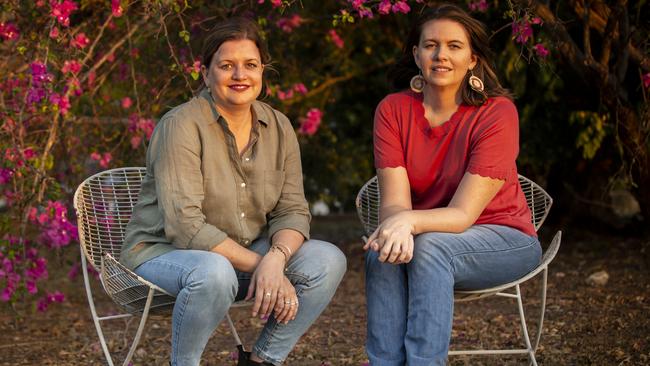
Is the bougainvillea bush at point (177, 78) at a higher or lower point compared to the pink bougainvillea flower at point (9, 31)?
lower

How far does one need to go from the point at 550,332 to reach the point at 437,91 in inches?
62.7

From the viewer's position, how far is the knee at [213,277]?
9.57 ft

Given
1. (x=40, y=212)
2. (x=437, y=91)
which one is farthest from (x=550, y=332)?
(x=40, y=212)

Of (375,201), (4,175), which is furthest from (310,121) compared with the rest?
(375,201)

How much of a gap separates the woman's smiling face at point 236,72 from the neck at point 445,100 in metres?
0.60

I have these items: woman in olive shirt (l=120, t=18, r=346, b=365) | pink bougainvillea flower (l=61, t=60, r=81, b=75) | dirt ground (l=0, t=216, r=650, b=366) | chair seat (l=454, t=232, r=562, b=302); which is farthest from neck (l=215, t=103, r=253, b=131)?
pink bougainvillea flower (l=61, t=60, r=81, b=75)

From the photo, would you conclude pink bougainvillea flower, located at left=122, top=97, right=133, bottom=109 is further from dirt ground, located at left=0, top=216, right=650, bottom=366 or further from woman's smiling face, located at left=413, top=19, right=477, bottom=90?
woman's smiling face, located at left=413, top=19, right=477, bottom=90

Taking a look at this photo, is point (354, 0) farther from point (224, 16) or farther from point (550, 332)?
point (550, 332)

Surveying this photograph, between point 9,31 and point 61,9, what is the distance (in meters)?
0.42

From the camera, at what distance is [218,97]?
10.6 ft

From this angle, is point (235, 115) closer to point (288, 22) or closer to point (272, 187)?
point (272, 187)

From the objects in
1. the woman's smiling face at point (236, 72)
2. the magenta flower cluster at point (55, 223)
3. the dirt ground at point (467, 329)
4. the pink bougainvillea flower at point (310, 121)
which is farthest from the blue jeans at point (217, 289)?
the pink bougainvillea flower at point (310, 121)

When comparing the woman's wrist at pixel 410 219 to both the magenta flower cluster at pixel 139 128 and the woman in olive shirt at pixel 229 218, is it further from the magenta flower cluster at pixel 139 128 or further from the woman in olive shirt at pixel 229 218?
the magenta flower cluster at pixel 139 128

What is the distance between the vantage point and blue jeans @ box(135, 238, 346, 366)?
2.94 metres
